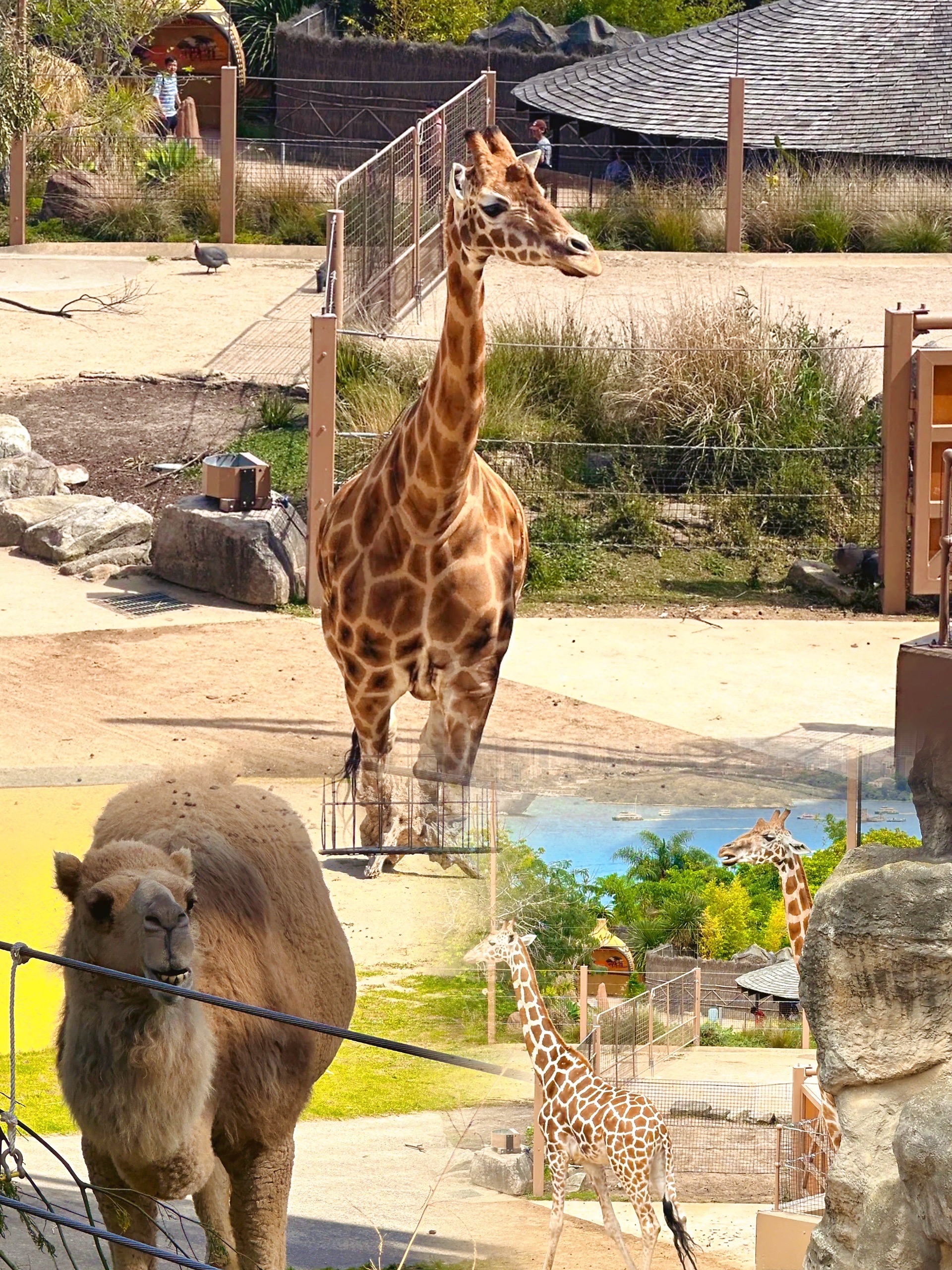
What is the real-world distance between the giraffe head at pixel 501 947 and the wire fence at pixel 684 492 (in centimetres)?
779

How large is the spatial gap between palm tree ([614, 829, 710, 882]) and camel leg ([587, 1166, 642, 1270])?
3.80 ft

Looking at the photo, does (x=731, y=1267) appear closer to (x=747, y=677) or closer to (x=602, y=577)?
(x=747, y=677)

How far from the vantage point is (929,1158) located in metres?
2.71

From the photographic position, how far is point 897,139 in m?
24.7

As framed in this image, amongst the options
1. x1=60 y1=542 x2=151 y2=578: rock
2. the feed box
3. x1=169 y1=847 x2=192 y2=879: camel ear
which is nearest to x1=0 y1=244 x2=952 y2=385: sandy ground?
x1=60 y1=542 x2=151 y2=578: rock

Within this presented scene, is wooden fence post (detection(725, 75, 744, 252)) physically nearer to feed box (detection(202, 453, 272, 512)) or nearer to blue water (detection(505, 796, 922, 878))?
feed box (detection(202, 453, 272, 512))

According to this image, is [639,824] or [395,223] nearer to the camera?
[639,824]

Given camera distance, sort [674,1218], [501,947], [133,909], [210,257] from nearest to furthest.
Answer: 1. [133,909]
2. [501,947]
3. [674,1218]
4. [210,257]

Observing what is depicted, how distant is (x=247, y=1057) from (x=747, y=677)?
23.2ft

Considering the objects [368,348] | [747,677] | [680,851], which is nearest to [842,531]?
[747,677]

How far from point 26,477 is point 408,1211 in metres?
9.85

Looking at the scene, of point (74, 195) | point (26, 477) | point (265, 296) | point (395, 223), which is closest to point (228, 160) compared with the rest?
point (74, 195)

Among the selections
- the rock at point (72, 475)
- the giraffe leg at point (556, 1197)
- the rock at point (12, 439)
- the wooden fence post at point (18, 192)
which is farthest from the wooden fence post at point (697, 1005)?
the wooden fence post at point (18, 192)

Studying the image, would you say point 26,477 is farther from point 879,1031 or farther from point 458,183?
point 879,1031
